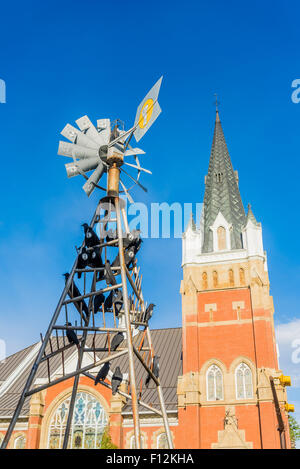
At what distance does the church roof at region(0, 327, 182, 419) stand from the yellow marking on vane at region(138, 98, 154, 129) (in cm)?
2139

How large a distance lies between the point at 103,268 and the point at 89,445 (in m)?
20.4

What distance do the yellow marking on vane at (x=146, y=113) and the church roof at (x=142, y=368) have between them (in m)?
21.4

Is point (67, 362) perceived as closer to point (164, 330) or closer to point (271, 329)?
point (164, 330)

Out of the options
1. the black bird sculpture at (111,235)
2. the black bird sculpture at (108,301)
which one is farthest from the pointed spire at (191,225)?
the black bird sculpture at (108,301)

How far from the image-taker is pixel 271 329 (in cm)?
3052

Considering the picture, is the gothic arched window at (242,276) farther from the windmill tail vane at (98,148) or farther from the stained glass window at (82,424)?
the windmill tail vane at (98,148)

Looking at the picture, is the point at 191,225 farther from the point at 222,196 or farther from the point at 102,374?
the point at 102,374

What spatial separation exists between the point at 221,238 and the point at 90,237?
23.5m

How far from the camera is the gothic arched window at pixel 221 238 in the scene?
35.0 metres

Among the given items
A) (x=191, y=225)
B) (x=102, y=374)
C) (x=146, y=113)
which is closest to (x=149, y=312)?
(x=102, y=374)

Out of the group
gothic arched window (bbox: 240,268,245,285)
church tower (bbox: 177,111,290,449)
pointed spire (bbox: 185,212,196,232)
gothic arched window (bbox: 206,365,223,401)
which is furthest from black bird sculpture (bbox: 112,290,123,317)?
pointed spire (bbox: 185,212,196,232)

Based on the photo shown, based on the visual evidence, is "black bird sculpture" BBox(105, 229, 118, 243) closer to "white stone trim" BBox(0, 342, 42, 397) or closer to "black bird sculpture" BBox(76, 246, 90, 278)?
"black bird sculpture" BBox(76, 246, 90, 278)
